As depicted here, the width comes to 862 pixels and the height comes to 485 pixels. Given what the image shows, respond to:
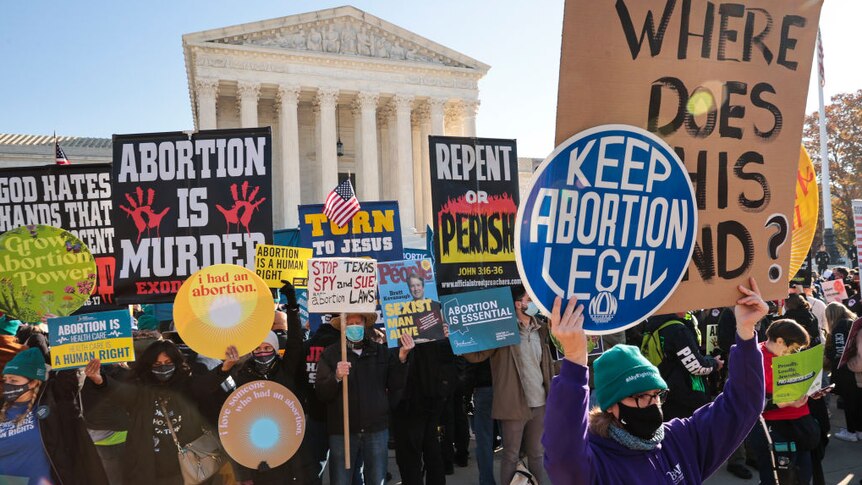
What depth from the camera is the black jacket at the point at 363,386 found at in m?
5.04

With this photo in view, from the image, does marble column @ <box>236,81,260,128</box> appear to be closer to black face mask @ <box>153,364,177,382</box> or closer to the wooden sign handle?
black face mask @ <box>153,364,177,382</box>

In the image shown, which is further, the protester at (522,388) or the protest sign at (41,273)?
the protester at (522,388)

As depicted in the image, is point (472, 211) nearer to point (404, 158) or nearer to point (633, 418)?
point (633, 418)

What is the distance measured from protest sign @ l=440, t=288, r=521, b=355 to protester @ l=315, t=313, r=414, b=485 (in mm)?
552


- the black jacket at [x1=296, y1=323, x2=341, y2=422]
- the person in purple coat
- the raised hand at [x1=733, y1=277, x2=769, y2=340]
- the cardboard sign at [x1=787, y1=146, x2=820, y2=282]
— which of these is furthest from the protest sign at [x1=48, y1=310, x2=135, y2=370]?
the cardboard sign at [x1=787, y1=146, x2=820, y2=282]

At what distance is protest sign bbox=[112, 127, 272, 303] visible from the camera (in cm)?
524

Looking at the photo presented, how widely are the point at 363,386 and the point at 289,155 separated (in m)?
33.1

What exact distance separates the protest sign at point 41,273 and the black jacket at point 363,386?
201 centimetres

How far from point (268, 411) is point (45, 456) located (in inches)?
55.5

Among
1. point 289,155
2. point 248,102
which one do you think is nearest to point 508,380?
point 289,155

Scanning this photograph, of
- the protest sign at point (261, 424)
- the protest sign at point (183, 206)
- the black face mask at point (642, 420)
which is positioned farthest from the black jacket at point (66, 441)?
the black face mask at point (642, 420)

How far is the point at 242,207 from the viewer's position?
209 inches

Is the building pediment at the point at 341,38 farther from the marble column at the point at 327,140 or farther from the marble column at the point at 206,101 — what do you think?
the marble column at the point at 327,140

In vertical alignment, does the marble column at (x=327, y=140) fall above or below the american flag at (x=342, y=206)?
above
